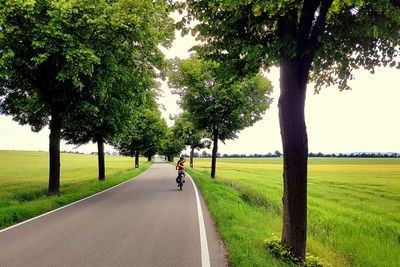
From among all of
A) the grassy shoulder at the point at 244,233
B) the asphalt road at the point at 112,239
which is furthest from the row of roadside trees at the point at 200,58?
the asphalt road at the point at 112,239

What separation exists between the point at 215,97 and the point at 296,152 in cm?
1331

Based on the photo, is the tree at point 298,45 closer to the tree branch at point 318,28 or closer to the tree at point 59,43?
the tree branch at point 318,28

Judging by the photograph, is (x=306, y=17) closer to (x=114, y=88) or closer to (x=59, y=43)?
(x=59, y=43)

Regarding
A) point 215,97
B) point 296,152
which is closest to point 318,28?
point 296,152

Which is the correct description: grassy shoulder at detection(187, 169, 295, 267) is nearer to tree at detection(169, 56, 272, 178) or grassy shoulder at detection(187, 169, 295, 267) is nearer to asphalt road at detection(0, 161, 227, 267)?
asphalt road at detection(0, 161, 227, 267)

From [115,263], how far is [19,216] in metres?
5.19

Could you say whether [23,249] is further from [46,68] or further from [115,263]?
[46,68]

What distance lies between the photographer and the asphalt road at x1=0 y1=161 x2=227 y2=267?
4266 mm

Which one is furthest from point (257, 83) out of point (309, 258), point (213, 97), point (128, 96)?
point (309, 258)

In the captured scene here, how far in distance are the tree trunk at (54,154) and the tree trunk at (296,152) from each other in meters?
10.8

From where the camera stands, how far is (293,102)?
450 cm

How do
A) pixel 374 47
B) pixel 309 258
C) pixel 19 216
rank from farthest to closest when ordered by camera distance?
pixel 19 216
pixel 374 47
pixel 309 258

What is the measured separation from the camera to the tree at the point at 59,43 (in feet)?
25.6

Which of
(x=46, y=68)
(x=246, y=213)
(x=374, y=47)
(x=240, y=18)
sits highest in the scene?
(x=46, y=68)
